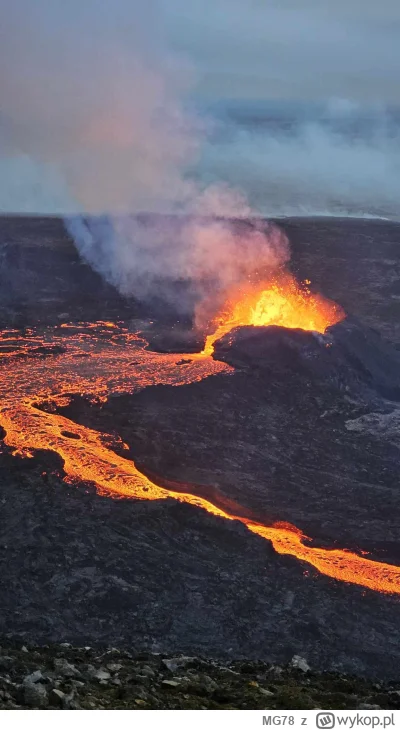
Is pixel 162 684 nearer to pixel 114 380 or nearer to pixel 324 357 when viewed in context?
pixel 114 380

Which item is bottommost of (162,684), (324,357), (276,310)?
(162,684)

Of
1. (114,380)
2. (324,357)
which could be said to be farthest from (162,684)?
(324,357)

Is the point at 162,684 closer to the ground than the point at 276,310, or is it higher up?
closer to the ground

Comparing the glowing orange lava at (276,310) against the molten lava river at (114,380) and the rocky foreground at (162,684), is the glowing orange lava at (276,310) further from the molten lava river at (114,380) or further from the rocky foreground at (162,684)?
the rocky foreground at (162,684)

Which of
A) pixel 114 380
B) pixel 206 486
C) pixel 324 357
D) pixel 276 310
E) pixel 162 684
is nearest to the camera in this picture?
pixel 162 684

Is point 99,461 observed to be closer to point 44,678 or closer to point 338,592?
point 338,592

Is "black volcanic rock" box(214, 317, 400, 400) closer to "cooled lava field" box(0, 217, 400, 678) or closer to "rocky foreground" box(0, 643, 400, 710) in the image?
"cooled lava field" box(0, 217, 400, 678)

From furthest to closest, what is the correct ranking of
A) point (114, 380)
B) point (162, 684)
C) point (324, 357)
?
point (324, 357)
point (114, 380)
point (162, 684)

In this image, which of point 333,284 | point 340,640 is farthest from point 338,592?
point 333,284
